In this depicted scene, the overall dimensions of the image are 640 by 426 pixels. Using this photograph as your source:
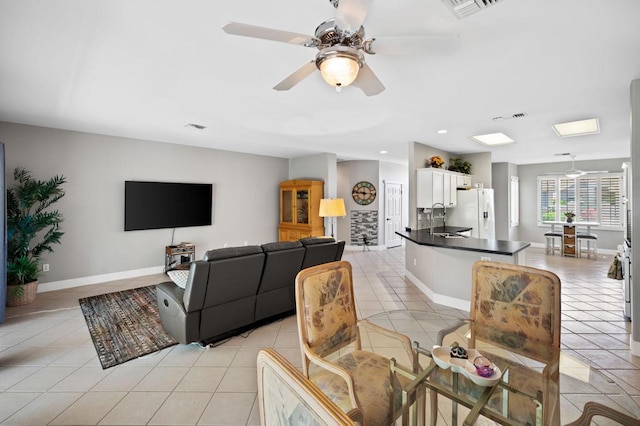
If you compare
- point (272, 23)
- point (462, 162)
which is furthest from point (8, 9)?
point (462, 162)

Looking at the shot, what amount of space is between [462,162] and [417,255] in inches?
112

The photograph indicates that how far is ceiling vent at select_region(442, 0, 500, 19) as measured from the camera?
1.56m

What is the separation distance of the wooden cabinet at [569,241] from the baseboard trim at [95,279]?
9456 millimetres

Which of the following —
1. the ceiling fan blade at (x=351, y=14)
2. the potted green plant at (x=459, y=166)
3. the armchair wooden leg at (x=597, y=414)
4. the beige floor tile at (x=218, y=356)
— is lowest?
the beige floor tile at (x=218, y=356)

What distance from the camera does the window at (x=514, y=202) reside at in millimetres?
8195

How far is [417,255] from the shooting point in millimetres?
4801

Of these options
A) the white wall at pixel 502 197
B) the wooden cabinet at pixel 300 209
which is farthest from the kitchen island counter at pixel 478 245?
the white wall at pixel 502 197

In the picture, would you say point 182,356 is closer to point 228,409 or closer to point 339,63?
point 228,409

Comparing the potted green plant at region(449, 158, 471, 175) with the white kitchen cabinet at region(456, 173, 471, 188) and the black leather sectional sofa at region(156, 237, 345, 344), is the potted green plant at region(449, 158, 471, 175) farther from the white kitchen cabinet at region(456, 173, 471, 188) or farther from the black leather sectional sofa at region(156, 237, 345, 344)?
the black leather sectional sofa at region(156, 237, 345, 344)

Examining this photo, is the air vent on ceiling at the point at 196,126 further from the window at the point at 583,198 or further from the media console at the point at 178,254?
the window at the point at 583,198

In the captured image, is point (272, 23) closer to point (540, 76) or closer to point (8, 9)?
point (8, 9)

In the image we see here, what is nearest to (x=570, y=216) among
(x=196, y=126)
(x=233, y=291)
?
(x=233, y=291)

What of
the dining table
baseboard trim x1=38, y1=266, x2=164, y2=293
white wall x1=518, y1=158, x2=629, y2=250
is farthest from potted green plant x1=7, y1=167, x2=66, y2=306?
white wall x1=518, y1=158, x2=629, y2=250

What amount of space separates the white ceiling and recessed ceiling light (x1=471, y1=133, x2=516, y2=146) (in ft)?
1.03
